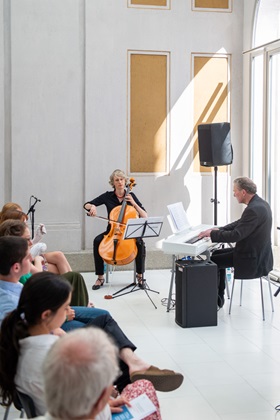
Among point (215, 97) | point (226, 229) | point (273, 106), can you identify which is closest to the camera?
point (226, 229)

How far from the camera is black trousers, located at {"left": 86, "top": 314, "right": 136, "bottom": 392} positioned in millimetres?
3713

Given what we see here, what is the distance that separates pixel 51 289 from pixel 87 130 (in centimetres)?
570

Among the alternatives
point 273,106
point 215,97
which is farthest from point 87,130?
point 273,106

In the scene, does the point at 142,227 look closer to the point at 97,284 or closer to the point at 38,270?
the point at 97,284

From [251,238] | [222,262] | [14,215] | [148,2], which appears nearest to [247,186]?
[251,238]

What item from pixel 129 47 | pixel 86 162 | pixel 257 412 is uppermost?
pixel 129 47

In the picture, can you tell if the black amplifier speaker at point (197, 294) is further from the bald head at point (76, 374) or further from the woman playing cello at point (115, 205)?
the bald head at point (76, 374)

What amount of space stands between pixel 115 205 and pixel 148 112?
1.44 m

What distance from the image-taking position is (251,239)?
19.8 feet

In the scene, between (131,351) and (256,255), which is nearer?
(131,351)

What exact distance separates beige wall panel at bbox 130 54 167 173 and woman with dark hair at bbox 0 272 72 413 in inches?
225

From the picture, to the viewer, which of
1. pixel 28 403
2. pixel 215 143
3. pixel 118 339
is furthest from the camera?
pixel 215 143

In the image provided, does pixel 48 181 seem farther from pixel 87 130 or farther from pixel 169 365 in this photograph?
pixel 169 365

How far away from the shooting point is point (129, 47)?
27.5 feet
